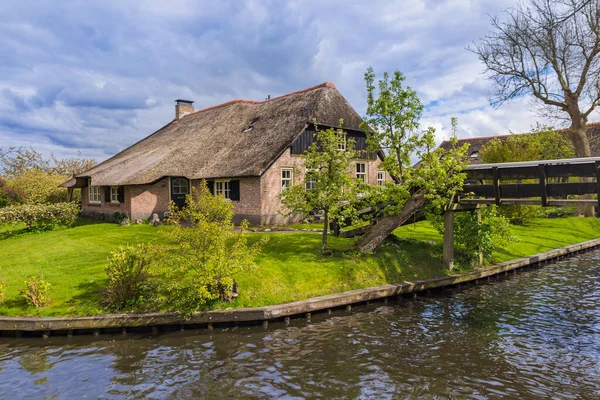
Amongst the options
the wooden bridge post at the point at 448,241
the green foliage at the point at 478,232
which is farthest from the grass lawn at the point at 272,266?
the green foliage at the point at 478,232

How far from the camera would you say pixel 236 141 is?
24.1 meters

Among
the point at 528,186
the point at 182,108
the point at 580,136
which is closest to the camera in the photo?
the point at 528,186

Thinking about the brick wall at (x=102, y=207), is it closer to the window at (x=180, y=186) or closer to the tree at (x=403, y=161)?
the window at (x=180, y=186)

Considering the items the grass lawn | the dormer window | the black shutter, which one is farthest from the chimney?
the grass lawn

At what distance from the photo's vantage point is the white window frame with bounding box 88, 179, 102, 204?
27.7 metres

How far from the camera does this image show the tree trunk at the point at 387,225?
1343 cm

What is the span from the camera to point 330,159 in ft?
42.6

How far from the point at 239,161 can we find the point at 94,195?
1369cm

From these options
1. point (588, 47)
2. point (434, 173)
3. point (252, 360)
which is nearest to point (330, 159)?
point (434, 173)

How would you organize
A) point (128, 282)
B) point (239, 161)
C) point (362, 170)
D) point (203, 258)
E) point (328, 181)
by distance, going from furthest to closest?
point (362, 170) → point (239, 161) → point (328, 181) → point (128, 282) → point (203, 258)

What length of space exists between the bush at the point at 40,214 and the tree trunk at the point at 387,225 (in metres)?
18.5

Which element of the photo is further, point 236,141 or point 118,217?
point 236,141

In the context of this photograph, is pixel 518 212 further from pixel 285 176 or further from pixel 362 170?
pixel 285 176

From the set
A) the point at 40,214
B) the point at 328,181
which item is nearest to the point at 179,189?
the point at 40,214
